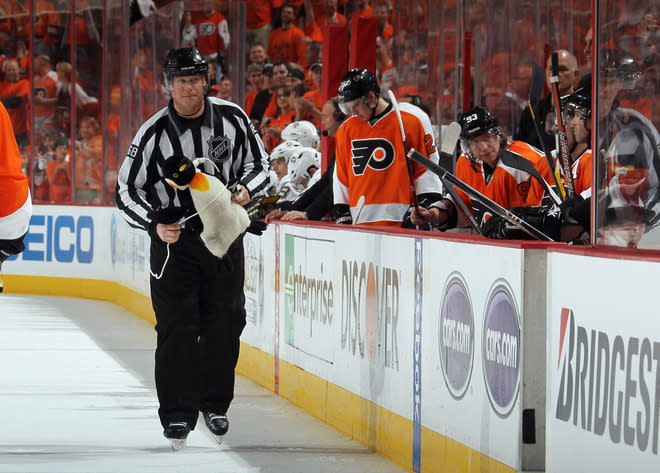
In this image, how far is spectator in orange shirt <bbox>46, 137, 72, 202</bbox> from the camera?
14688 mm

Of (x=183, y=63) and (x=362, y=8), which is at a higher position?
(x=362, y=8)

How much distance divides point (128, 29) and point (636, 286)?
11.5 meters

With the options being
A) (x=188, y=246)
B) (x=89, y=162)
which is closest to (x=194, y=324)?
(x=188, y=246)


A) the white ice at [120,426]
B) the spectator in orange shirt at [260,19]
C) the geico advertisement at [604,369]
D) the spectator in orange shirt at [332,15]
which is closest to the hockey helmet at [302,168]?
the white ice at [120,426]

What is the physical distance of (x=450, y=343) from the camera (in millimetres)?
4508

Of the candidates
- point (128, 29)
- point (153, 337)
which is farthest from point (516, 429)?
point (128, 29)

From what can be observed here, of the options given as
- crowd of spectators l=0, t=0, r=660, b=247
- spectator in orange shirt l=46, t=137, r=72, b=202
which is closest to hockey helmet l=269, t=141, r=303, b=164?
crowd of spectators l=0, t=0, r=660, b=247

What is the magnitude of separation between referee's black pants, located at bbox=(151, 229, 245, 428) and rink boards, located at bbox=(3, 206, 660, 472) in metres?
0.60

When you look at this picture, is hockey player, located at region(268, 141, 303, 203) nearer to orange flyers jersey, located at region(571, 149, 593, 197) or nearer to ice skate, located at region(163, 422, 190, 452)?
ice skate, located at region(163, 422, 190, 452)

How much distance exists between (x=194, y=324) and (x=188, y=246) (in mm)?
330

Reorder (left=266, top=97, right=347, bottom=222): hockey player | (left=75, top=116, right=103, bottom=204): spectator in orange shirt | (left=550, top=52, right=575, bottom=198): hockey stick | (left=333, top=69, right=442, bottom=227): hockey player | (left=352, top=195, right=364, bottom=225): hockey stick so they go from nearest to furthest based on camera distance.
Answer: (left=550, top=52, right=575, bottom=198): hockey stick, (left=333, top=69, right=442, bottom=227): hockey player, (left=352, top=195, right=364, bottom=225): hockey stick, (left=266, top=97, right=347, bottom=222): hockey player, (left=75, top=116, right=103, bottom=204): spectator in orange shirt

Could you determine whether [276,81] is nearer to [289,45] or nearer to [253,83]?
[253,83]

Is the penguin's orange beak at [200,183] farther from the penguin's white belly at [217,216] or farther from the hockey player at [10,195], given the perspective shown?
the hockey player at [10,195]

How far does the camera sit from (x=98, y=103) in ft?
48.3
